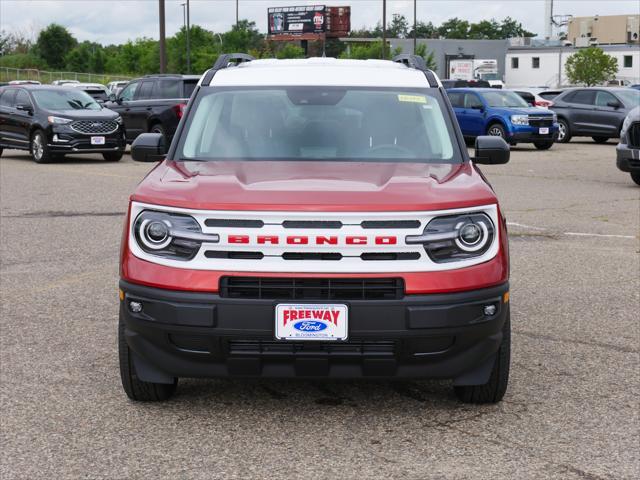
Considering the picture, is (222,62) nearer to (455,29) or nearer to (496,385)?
(496,385)

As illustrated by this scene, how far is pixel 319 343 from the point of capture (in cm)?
439

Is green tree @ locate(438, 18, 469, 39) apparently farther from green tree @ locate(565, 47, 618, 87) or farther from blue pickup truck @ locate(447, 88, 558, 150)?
blue pickup truck @ locate(447, 88, 558, 150)

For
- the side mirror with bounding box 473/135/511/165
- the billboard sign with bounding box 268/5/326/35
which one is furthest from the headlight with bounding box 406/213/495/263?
the billboard sign with bounding box 268/5/326/35

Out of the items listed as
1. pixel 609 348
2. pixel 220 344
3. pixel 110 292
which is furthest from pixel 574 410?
pixel 110 292

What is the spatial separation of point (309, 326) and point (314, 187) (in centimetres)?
67

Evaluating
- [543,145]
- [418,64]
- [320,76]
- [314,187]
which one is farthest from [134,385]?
[543,145]

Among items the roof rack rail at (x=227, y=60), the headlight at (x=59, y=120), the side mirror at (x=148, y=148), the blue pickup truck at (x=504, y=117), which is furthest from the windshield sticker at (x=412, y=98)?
the blue pickup truck at (x=504, y=117)

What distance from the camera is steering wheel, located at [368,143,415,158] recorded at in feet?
18.3

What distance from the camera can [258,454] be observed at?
436 centimetres

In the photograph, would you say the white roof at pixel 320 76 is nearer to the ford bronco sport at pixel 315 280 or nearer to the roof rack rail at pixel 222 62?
the roof rack rail at pixel 222 62

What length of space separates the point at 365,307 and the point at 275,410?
934 mm

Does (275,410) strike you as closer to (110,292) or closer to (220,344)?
(220,344)

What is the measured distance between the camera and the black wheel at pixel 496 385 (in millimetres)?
4844

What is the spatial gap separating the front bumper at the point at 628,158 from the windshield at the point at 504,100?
35.1 ft
